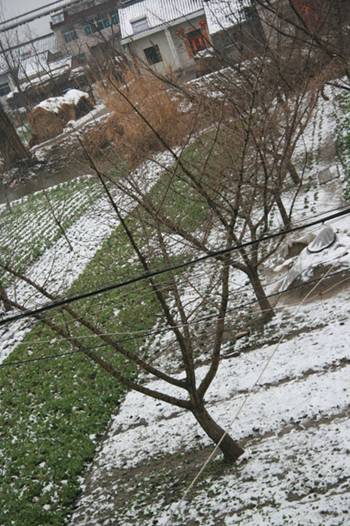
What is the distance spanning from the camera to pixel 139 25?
44812mm

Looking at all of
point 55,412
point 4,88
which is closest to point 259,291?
point 55,412

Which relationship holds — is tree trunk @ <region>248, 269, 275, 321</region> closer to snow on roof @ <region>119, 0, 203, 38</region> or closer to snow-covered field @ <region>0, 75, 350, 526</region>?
snow-covered field @ <region>0, 75, 350, 526</region>

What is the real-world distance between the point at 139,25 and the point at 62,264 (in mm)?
30115

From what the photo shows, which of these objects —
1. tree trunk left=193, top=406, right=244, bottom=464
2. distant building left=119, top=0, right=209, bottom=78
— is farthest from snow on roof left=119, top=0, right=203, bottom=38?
tree trunk left=193, top=406, right=244, bottom=464

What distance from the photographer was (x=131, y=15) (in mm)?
45719

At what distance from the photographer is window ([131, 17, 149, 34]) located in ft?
145

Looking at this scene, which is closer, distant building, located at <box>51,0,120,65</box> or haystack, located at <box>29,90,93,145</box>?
haystack, located at <box>29,90,93,145</box>

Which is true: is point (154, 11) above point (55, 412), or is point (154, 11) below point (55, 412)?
above

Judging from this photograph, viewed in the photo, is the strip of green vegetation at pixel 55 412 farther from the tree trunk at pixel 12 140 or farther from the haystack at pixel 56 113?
the haystack at pixel 56 113

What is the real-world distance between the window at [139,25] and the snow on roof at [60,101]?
6098mm

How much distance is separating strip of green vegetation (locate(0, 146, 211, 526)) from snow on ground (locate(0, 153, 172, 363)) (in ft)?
2.51

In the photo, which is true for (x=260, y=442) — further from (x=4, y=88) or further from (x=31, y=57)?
(x=4, y=88)

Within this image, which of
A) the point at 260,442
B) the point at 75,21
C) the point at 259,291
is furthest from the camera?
the point at 75,21

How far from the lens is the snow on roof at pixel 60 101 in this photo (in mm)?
39375
